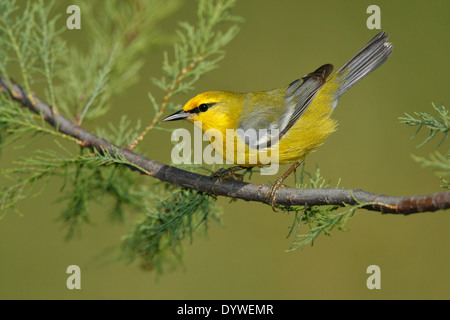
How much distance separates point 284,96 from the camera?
2.31 meters

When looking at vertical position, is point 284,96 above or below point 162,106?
above

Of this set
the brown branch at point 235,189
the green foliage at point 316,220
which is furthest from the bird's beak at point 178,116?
the green foliage at point 316,220

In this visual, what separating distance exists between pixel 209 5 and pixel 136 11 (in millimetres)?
604

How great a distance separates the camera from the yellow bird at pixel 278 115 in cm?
199

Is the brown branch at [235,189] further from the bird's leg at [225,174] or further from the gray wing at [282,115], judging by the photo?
the gray wing at [282,115]

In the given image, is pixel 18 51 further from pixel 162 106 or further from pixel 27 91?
pixel 162 106

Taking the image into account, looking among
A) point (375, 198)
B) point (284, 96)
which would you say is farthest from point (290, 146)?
point (375, 198)

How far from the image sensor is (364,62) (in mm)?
2379

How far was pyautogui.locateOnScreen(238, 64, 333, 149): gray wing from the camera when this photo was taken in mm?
2025

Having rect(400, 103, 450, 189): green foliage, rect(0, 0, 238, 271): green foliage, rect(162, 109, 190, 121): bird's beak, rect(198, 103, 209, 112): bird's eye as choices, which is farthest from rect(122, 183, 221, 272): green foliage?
rect(400, 103, 450, 189): green foliage

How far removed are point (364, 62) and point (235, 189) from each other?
131 cm

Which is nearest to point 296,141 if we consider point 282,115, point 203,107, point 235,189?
point 282,115

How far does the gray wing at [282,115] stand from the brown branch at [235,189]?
0.47 meters

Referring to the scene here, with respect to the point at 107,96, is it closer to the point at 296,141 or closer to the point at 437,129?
the point at 296,141
